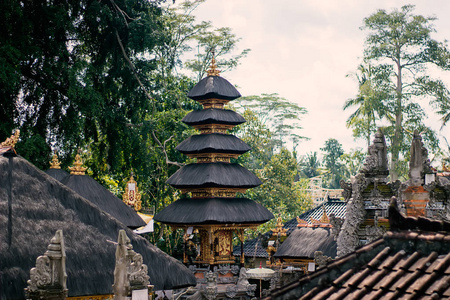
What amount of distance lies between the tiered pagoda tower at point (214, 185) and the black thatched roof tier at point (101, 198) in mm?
4786

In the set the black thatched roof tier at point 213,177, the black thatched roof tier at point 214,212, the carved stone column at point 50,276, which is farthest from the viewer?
the black thatched roof tier at point 213,177

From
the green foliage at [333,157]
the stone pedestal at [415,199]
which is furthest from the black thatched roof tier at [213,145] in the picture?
the green foliage at [333,157]

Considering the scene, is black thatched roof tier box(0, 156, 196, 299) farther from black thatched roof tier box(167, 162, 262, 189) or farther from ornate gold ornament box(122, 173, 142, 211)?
black thatched roof tier box(167, 162, 262, 189)

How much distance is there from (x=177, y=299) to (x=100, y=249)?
10.6m

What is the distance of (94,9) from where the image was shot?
2239cm

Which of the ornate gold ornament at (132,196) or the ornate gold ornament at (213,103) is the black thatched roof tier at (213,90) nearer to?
the ornate gold ornament at (213,103)

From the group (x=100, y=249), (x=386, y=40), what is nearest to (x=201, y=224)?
(x=100, y=249)

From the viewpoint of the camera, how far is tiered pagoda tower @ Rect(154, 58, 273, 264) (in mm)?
22172

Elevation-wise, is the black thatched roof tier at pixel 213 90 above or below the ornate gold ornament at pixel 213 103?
above

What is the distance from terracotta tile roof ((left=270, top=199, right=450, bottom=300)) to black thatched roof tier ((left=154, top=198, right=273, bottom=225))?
1577 cm

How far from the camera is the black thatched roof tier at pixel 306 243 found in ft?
63.5

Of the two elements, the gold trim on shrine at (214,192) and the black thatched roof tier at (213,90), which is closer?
the gold trim on shrine at (214,192)

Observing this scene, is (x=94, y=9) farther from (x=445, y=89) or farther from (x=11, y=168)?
(x=445, y=89)

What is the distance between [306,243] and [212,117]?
6.09 m
